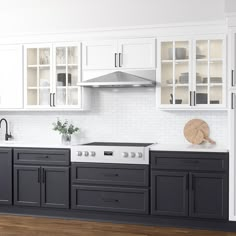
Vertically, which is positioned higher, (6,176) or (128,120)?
(128,120)

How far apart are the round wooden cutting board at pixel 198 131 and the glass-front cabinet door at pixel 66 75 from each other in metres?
1.52

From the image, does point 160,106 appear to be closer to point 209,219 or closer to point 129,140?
point 129,140

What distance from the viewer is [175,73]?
17.1 ft

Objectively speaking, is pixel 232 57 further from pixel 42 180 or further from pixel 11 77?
pixel 11 77

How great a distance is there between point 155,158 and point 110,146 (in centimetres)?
56

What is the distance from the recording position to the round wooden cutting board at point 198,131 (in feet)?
17.7

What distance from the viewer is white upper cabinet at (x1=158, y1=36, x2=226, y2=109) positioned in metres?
5.07

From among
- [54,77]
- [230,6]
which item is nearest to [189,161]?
[230,6]

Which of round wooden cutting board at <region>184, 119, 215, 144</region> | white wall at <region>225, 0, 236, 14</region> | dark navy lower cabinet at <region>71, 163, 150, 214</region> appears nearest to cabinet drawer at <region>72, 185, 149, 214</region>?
dark navy lower cabinet at <region>71, 163, 150, 214</region>

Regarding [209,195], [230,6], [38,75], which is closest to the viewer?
[230,6]

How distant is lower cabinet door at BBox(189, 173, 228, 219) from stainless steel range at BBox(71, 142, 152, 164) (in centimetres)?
63

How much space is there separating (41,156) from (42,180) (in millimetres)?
303

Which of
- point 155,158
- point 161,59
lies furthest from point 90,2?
point 155,158

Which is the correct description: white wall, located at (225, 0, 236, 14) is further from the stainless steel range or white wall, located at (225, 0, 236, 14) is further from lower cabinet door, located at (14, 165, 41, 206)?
lower cabinet door, located at (14, 165, 41, 206)
